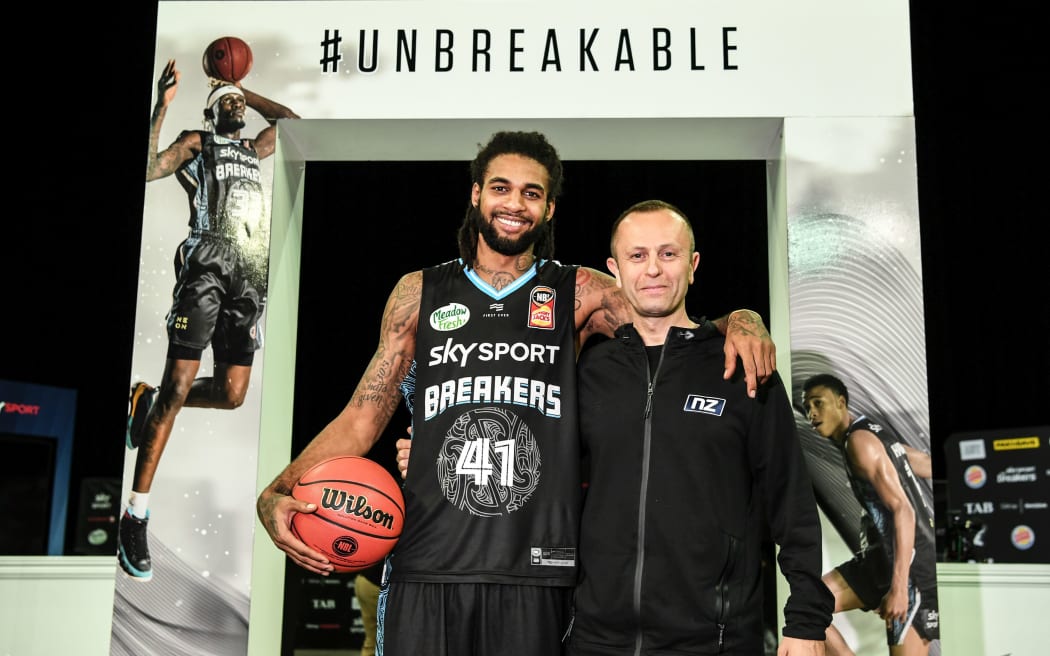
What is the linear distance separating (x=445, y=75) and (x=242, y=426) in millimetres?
1422

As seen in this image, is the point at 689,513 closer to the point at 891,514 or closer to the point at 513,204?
the point at 891,514

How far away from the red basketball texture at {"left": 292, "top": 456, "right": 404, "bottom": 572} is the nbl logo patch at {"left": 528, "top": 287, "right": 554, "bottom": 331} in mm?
686

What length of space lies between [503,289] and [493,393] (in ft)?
1.26

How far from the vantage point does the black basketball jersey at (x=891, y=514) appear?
292cm

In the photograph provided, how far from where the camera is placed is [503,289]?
120 inches

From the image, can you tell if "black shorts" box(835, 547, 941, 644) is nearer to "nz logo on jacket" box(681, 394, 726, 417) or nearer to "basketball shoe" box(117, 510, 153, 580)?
"nz logo on jacket" box(681, 394, 726, 417)

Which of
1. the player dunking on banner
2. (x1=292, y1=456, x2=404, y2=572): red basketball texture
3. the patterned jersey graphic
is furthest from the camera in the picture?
the player dunking on banner

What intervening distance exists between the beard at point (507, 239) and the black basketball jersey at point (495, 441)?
10 cm

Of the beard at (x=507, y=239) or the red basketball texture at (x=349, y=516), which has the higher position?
the beard at (x=507, y=239)

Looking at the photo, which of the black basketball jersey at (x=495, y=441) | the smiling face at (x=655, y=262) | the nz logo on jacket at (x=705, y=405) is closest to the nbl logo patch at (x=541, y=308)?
the black basketball jersey at (x=495, y=441)

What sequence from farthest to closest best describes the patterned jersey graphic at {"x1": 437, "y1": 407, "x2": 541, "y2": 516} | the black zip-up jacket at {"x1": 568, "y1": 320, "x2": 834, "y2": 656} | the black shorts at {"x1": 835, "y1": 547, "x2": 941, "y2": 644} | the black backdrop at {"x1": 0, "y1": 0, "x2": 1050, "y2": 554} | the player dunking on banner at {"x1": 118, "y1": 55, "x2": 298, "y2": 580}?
the black backdrop at {"x1": 0, "y1": 0, "x2": 1050, "y2": 554} → the player dunking on banner at {"x1": 118, "y1": 55, "x2": 298, "y2": 580} → the black shorts at {"x1": 835, "y1": 547, "x2": 941, "y2": 644} → the patterned jersey graphic at {"x1": 437, "y1": 407, "x2": 541, "y2": 516} → the black zip-up jacket at {"x1": 568, "y1": 320, "x2": 834, "y2": 656}

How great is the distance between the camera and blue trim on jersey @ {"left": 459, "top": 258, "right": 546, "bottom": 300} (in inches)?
119

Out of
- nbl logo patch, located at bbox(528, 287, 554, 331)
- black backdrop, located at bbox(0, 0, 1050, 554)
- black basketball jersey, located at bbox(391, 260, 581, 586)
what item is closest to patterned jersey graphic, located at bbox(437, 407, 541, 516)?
black basketball jersey, located at bbox(391, 260, 581, 586)

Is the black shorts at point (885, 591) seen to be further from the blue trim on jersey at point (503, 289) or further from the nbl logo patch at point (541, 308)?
the blue trim on jersey at point (503, 289)
